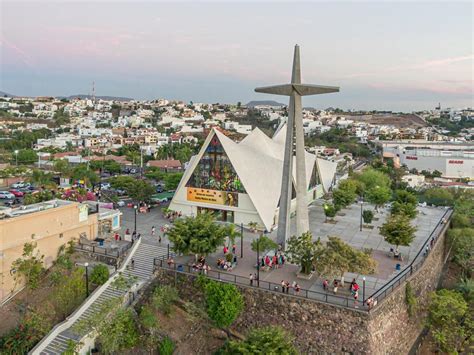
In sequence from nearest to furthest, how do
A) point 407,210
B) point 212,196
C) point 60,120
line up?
point 407,210
point 212,196
point 60,120

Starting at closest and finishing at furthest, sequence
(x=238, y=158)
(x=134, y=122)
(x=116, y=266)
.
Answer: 1. (x=116, y=266)
2. (x=238, y=158)
3. (x=134, y=122)

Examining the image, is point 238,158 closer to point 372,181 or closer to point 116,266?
point 116,266

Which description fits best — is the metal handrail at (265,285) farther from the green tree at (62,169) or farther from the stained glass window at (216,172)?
the green tree at (62,169)

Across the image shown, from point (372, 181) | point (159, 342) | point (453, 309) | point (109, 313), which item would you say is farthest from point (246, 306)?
point (372, 181)

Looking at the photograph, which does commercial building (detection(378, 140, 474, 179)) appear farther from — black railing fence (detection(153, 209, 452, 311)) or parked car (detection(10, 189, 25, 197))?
parked car (detection(10, 189, 25, 197))

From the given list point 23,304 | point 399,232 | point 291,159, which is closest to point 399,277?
point 399,232

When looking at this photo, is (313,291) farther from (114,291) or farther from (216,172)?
(216,172)
